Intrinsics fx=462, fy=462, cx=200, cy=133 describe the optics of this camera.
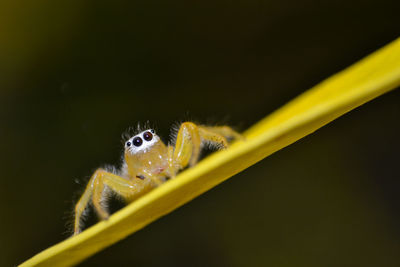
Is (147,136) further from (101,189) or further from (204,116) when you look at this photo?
(204,116)

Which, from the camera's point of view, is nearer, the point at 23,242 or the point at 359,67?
the point at 359,67

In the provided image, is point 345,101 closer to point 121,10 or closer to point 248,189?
point 248,189

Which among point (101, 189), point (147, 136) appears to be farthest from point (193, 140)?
point (101, 189)

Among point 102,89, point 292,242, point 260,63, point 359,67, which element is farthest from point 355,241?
point 102,89

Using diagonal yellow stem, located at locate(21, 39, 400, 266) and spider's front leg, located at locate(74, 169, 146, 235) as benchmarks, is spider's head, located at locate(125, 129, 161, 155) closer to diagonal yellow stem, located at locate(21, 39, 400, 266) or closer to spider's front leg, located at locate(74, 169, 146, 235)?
spider's front leg, located at locate(74, 169, 146, 235)

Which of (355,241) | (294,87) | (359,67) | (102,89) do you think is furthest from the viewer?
(294,87)

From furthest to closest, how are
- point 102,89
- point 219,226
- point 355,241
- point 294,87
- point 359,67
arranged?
1. point 294,87
2. point 102,89
3. point 219,226
4. point 355,241
5. point 359,67

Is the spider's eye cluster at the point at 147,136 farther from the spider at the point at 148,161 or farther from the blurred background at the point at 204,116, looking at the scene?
the blurred background at the point at 204,116
